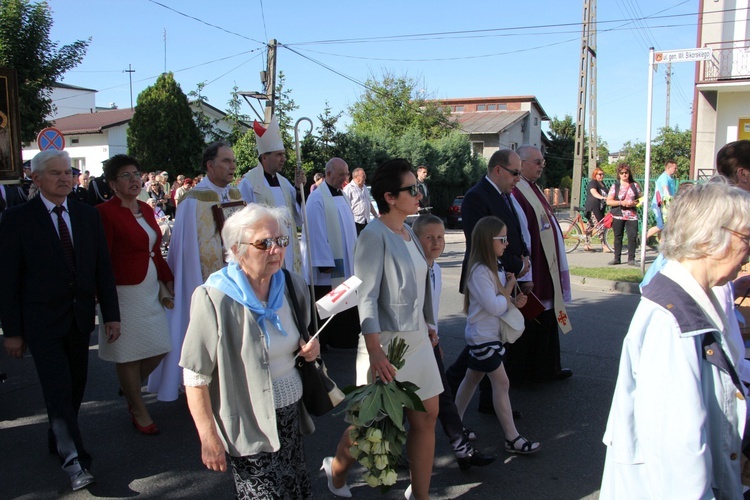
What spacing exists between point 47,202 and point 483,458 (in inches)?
122

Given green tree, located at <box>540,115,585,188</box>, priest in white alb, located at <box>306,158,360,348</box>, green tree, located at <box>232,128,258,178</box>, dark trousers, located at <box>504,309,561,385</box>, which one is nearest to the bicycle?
priest in white alb, located at <box>306,158,360,348</box>

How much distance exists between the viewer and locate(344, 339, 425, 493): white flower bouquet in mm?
2895

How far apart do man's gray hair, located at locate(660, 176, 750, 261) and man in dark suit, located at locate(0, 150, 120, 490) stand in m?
3.33

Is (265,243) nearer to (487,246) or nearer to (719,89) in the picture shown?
(487,246)

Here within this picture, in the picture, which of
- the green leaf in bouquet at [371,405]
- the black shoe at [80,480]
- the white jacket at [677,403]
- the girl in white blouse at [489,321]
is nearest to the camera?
the white jacket at [677,403]

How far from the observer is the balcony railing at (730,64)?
17797mm

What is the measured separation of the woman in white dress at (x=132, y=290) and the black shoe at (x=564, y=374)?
328 cm

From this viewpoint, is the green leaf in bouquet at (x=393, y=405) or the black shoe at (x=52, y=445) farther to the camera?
the black shoe at (x=52, y=445)

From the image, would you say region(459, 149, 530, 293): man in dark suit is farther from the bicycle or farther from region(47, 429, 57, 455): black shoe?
the bicycle

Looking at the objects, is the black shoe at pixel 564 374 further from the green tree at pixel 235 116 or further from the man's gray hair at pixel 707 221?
the green tree at pixel 235 116

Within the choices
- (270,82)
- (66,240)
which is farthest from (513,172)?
(270,82)

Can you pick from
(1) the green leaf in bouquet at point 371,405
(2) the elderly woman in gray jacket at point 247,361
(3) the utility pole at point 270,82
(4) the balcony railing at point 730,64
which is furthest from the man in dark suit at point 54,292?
(4) the balcony railing at point 730,64

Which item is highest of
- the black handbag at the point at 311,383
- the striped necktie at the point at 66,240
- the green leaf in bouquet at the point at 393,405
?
Answer: the striped necktie at the point at 66,240

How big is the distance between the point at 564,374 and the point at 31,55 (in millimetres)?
15471
